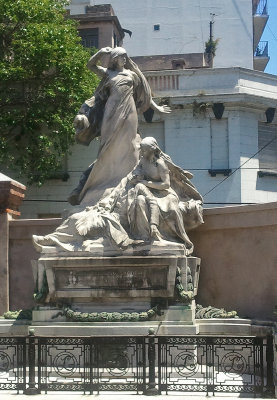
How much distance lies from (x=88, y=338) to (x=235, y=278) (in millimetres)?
4364

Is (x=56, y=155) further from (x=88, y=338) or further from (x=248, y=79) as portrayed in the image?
(x=88, y=338)

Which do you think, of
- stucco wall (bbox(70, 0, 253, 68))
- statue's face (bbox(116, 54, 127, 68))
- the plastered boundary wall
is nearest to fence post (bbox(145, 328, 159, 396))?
the plastered boundary wall

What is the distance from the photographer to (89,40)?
1353 inches

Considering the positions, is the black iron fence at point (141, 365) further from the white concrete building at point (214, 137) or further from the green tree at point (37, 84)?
the white concrete building at point (214, 137)

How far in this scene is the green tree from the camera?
25672 mm

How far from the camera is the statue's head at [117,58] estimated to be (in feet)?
46.7

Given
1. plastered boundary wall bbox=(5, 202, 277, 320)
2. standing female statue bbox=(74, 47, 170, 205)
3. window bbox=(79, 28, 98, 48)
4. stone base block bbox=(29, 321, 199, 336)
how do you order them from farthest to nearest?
window bbox=(79, 28, 98, 48) < standing female statue bbox=(74, 47, 170, 205) < plastered boundary wall bbox=(5, 202, 277, 320) < stone base block bbox=(29, 321, 199, 336)

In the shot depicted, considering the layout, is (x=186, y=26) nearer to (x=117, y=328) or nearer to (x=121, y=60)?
(x=121, y=60)

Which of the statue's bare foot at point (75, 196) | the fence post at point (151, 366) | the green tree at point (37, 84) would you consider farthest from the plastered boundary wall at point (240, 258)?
the green tree at point (37, 84)

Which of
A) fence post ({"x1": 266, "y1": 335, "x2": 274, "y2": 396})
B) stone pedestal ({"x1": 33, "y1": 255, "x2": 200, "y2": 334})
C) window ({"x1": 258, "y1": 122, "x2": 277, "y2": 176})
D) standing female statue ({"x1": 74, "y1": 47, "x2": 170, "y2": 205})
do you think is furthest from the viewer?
window ({"x1": 258, "y1": 122, "x2": 277, "y2": 176})

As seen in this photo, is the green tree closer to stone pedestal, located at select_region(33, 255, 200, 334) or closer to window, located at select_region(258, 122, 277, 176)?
window, located at select_region(258, 122, 277, 176)

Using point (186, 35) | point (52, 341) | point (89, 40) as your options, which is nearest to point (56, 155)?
point (89, 40)

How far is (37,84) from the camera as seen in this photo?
2684 centimetres

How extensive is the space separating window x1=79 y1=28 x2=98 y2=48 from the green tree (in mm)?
6670
